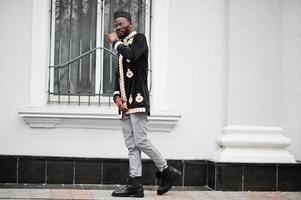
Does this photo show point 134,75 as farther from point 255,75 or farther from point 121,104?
point 255,75

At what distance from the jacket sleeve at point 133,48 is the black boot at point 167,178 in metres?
1.31

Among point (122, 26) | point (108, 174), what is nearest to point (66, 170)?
point (108, 174)

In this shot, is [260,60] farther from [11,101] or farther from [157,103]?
[11,101]

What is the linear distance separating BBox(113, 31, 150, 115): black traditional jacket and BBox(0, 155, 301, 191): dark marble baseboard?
3.97 feet

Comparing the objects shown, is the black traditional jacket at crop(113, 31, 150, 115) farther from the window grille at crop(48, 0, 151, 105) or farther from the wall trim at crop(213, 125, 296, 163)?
the wall trim at crop(213, 125, 296, 163)

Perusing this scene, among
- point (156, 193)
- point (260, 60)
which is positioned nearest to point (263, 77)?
point (260, 60)

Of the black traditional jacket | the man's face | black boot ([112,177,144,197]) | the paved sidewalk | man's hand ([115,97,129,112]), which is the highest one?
the man's face

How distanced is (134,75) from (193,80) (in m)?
1.39

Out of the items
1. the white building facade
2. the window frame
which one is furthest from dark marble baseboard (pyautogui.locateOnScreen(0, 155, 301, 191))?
the window frame

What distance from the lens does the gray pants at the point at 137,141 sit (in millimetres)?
7156

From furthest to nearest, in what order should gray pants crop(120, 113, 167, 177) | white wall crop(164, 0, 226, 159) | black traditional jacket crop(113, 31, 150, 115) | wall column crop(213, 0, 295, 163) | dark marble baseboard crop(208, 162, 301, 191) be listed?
1. white wall crop(164, 0, 226, 159)
2. wall column crop(213, 0, 295, 163)
3. dark marble baseboard crop(208, 162, 301, 191)
4. gray pants crop(120, 113, 167, 177)
5. black traditional jacket crop(113, 31, 150, 115)

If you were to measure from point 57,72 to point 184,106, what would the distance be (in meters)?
1.67

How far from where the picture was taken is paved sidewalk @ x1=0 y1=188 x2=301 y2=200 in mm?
7094

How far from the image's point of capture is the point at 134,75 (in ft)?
23.5
